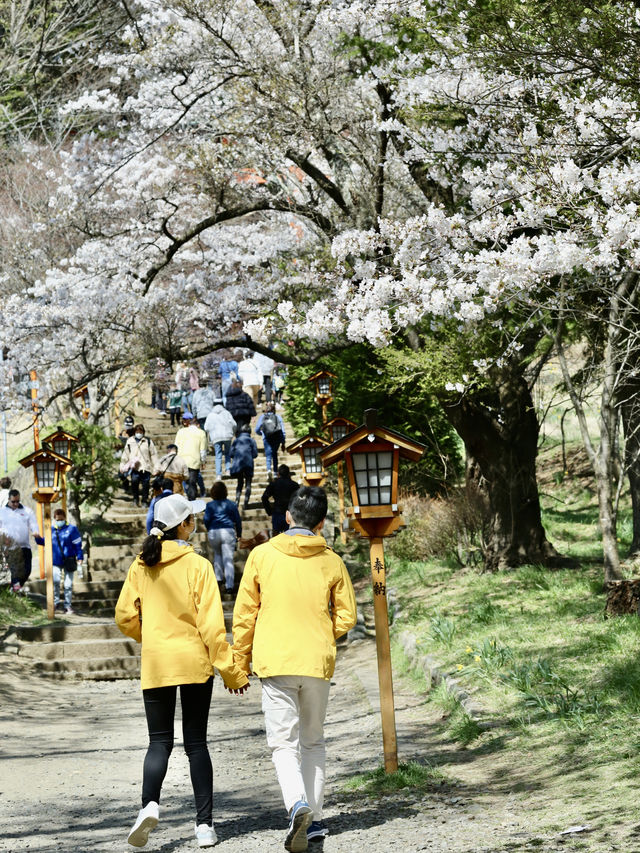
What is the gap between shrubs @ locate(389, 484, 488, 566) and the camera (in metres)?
14.4

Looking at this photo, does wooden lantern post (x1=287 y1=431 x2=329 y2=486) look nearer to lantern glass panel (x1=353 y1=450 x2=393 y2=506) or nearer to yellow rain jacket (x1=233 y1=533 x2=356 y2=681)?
lantern glass panel (x1=353 y1=450 x2=393 y2=506)

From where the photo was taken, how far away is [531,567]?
12.7m

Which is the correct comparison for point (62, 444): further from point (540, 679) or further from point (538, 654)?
point (540, 679)

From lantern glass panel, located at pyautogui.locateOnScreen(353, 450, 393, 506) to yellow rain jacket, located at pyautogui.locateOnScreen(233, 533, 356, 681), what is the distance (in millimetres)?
1528

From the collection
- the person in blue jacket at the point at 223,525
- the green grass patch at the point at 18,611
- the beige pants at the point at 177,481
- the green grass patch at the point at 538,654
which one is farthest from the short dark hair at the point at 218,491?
the green grass patch at the point at 18,611

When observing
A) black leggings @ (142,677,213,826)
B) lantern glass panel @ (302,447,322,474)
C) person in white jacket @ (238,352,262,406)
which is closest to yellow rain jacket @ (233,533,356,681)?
black leggings @ (142,677,213,826)

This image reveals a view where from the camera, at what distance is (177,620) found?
5.28 meters

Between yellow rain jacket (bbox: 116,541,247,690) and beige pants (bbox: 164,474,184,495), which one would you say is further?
beige pants (bbox: 164,474,184,495)

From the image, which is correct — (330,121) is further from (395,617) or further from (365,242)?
(395,617)

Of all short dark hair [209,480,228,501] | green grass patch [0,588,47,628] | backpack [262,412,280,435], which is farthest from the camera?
backpack [262,412,280,435]

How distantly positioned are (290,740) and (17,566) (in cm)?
1087

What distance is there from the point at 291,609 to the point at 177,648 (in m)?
0.60

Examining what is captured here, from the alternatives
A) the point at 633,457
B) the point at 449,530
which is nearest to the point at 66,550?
the point at 449,530

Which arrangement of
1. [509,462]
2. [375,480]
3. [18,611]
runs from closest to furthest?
[375,480]
[509,462]
[18,611]
